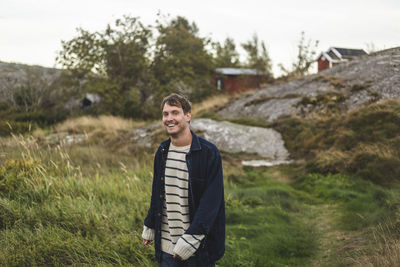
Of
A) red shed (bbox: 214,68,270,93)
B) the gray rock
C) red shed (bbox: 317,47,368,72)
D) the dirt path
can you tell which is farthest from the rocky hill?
red shed (bbox: 317,47,368,72)

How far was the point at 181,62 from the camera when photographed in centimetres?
2536

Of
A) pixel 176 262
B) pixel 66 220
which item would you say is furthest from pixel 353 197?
pixel 66 220

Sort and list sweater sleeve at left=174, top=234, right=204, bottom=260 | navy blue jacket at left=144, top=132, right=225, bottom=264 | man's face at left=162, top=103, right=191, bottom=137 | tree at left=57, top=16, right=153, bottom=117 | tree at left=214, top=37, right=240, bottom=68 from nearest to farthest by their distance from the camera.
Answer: sweater sleeve at left=174, top=234, right=204, bottom=260
navy blue jacket at left=144, top=132, right=225, bottom=264
man's face at left=162, top=103, right=191, bottom=137
tree at left=57, top=16, right=153, bottom=117
tree at left=214, top=37, right=240, bottom=68

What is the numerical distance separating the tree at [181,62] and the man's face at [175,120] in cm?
2150

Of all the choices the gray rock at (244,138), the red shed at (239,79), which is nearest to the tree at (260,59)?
the red shed at (239,79)

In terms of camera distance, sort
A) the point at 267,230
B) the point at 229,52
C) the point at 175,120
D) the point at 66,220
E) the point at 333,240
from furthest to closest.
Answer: the point at 229,52
the point at 267,230
the point at 333,240
the point at 66,220
the point at 175,120

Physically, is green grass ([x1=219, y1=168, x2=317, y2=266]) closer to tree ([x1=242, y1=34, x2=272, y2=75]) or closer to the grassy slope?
the grassy slope

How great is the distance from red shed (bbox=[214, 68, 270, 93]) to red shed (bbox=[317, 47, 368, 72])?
5447 mm

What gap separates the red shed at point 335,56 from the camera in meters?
26.9

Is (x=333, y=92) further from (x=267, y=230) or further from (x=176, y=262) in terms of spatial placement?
(x=176, y=262)

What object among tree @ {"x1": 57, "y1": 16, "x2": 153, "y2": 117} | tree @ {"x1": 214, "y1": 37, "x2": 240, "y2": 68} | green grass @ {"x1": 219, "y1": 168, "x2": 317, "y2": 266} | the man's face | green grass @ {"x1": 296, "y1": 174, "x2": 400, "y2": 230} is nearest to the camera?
the man's face

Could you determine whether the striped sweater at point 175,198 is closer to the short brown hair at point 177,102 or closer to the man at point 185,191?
the man at point 185,191

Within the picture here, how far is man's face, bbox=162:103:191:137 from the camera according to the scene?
2.47m

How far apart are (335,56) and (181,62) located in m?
13.5
